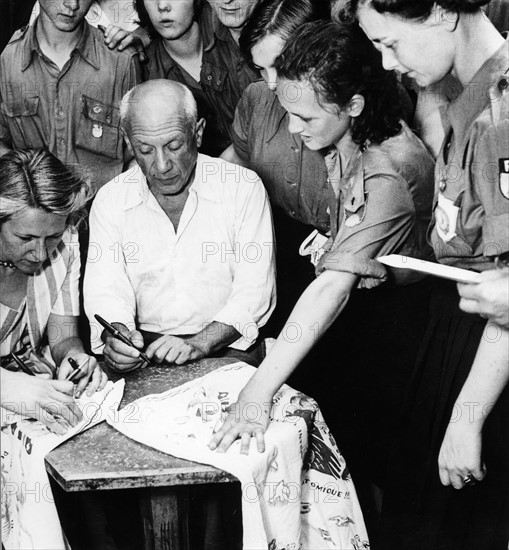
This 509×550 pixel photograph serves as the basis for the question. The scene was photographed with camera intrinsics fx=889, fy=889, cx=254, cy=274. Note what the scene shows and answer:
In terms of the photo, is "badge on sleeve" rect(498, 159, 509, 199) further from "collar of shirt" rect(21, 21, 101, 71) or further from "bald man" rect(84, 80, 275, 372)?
"collar of shirt" rect(21, 21, 101, 71)

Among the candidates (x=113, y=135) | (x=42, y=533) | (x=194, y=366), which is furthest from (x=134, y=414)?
(x=113, y=135)

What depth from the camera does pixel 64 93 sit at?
238cm

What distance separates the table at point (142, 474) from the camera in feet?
6.93

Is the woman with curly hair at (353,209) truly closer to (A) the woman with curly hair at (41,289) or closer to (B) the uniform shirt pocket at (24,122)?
(A) the woman with curly hair at (41,289)

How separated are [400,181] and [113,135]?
78 cm

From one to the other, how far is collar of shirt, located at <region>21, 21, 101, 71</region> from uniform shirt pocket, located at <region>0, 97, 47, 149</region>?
3.8 inches

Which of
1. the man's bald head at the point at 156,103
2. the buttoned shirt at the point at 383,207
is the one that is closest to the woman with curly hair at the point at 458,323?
the buttoned shirt at the point at 383,207

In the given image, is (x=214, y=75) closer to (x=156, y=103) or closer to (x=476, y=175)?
(x=156, y=103)

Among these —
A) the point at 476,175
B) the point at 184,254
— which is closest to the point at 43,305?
the point at 184,254

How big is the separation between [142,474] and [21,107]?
1.03 meters

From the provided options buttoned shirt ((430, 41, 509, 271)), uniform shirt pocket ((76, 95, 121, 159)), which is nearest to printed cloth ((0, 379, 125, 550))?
uniform shirt pocket ((76, 95, 121, 159))

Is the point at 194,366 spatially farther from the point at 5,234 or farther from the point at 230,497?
the point at 5,234

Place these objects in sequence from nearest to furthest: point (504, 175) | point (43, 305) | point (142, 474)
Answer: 1. point (504, 175)
2. point (142, 474)
3. point (43, 305)

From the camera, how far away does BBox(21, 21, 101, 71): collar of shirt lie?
2359 mm
